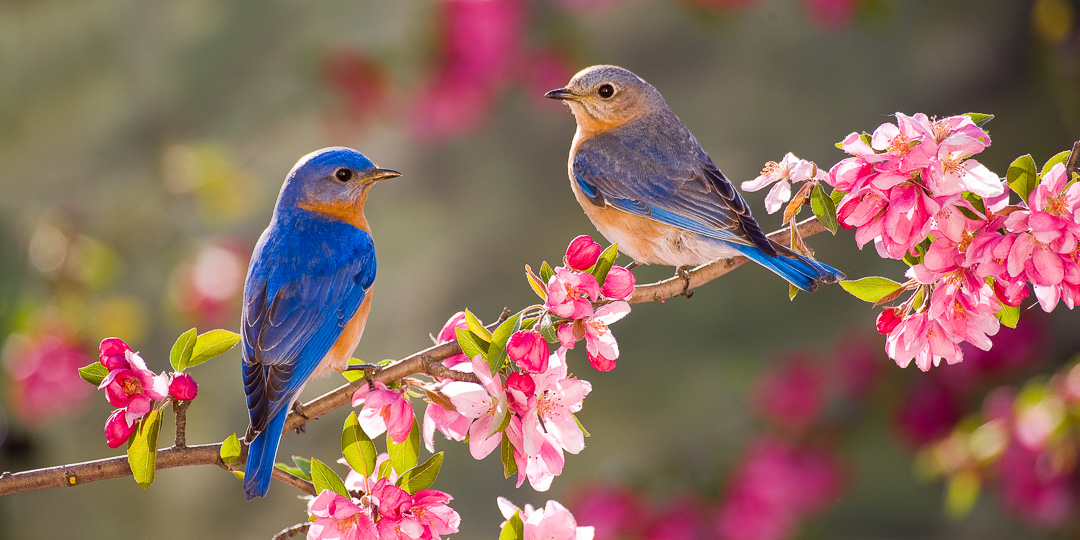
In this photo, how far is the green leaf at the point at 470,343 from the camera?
5.68 feet

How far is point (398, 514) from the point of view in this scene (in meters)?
1.71

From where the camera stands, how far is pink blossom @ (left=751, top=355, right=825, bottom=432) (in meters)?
5.00

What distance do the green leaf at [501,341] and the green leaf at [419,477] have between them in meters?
0.21

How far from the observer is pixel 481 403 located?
1.75 metres

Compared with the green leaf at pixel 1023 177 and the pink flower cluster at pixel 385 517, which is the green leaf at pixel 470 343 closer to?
the pink flower cluster at pixel 385 517

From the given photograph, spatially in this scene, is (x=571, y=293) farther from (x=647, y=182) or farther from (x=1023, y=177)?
(x=647, y=182)

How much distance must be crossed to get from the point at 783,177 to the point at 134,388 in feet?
4.27

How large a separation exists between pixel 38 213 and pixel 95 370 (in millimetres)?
4427

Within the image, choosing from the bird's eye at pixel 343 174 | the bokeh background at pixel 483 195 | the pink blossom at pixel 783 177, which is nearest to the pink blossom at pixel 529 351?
the pink blossom at pixel 783 177

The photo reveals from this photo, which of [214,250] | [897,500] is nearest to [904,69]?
[897,500]

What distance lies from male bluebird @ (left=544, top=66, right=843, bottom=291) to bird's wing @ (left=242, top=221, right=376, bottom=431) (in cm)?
75

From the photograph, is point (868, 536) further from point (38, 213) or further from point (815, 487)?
point (38, 213)

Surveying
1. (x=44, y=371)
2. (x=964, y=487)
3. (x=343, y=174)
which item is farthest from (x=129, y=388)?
(x=964, y=487)

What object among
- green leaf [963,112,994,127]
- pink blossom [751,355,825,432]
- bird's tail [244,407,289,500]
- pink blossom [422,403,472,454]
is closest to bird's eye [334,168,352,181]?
bird's tail [244,407,289,500]
